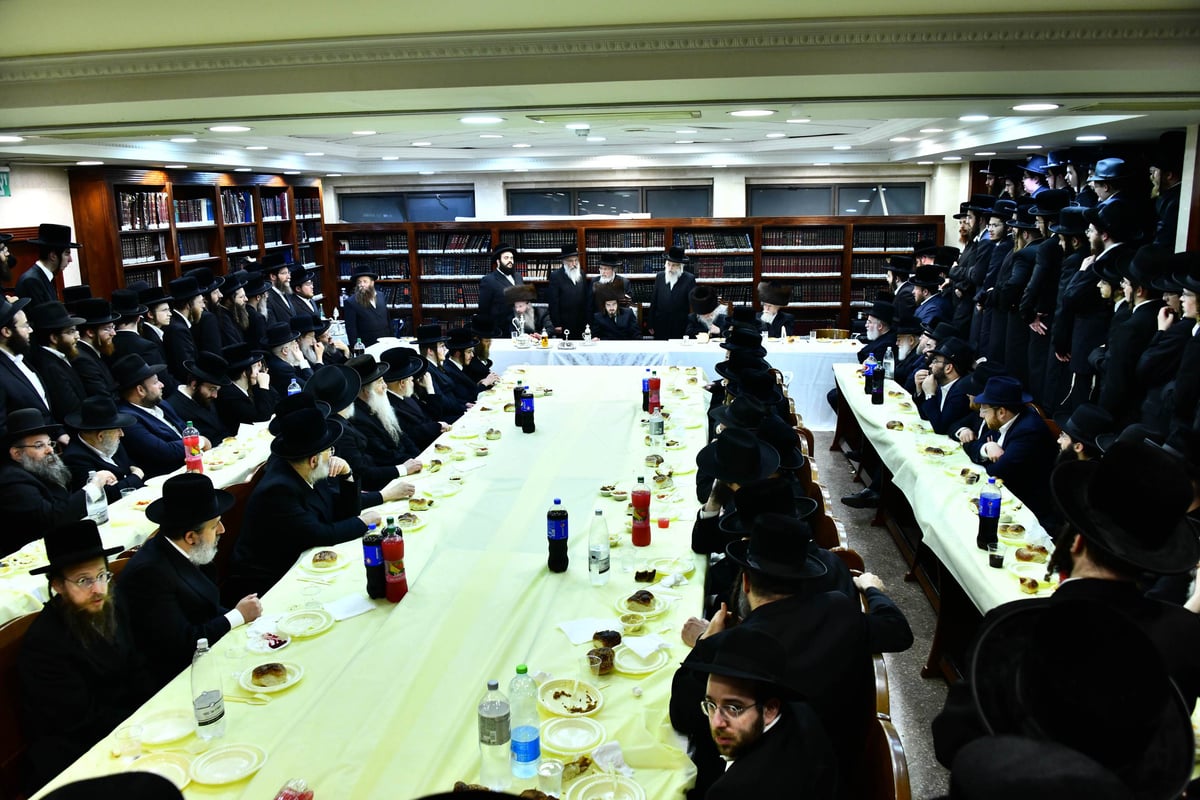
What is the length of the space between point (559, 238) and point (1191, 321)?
9.33 meters

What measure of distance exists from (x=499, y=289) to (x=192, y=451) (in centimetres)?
614

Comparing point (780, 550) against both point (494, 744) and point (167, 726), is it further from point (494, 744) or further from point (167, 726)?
point (167, 726)

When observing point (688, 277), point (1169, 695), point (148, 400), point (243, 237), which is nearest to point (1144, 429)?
point (1169, 695)

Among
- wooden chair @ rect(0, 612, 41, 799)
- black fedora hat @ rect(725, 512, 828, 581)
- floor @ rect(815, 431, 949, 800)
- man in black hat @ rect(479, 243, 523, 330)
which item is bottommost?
floor @ rect(815, 431, 949, 800)

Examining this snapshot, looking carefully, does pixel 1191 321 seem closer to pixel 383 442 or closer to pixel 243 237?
pixel 383 442

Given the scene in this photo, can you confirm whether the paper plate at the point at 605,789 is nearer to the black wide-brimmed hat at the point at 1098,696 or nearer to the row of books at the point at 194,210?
the black wide-brimmed hat at the point at 1098,696

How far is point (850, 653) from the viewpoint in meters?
2.80

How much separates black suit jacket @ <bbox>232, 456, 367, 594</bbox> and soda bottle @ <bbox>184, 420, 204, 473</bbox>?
53.6 inches

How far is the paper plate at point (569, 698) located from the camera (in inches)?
116

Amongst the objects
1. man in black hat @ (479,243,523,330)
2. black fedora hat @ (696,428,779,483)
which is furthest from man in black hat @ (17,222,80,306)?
black fedora hat @ (696,428,779,483)

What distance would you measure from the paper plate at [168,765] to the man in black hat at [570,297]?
30.5 ft

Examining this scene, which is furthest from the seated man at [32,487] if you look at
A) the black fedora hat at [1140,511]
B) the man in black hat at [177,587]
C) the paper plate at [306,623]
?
the black fedora hat at [1140,511]

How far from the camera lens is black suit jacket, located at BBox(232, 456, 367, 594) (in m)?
4.36

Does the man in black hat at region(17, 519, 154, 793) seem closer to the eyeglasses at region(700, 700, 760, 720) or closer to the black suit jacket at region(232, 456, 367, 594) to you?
the black suit jacket at region(232, 456, 367, 594)
